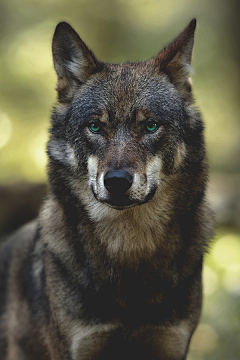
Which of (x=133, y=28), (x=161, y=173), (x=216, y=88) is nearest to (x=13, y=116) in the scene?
(x=133, y=28)

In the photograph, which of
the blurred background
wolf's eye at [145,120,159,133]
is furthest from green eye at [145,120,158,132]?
the blurred background

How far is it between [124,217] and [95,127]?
28.8 inches

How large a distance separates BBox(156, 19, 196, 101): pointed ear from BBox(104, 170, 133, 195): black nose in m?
1.06

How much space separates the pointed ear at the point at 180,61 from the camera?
324 centimetres

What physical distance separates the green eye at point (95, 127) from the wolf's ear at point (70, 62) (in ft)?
1.43

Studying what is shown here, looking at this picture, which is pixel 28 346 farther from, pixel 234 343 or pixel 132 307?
pixel 234 343

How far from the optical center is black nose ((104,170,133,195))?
2713 millimetres

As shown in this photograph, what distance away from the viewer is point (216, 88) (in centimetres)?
1133

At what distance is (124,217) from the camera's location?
10.6 ft

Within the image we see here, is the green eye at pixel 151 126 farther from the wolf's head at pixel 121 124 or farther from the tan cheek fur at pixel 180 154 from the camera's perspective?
the tan cheek fur at pixel 180 154

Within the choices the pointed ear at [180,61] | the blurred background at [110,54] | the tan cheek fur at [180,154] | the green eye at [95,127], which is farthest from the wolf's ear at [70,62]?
the blurred background at [110,54]

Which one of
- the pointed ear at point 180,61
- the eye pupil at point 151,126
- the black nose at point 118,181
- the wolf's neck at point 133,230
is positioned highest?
the pointed ear at point 180,61

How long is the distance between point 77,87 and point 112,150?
82cm

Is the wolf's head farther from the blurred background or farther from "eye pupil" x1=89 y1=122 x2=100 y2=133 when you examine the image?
the blurred background
